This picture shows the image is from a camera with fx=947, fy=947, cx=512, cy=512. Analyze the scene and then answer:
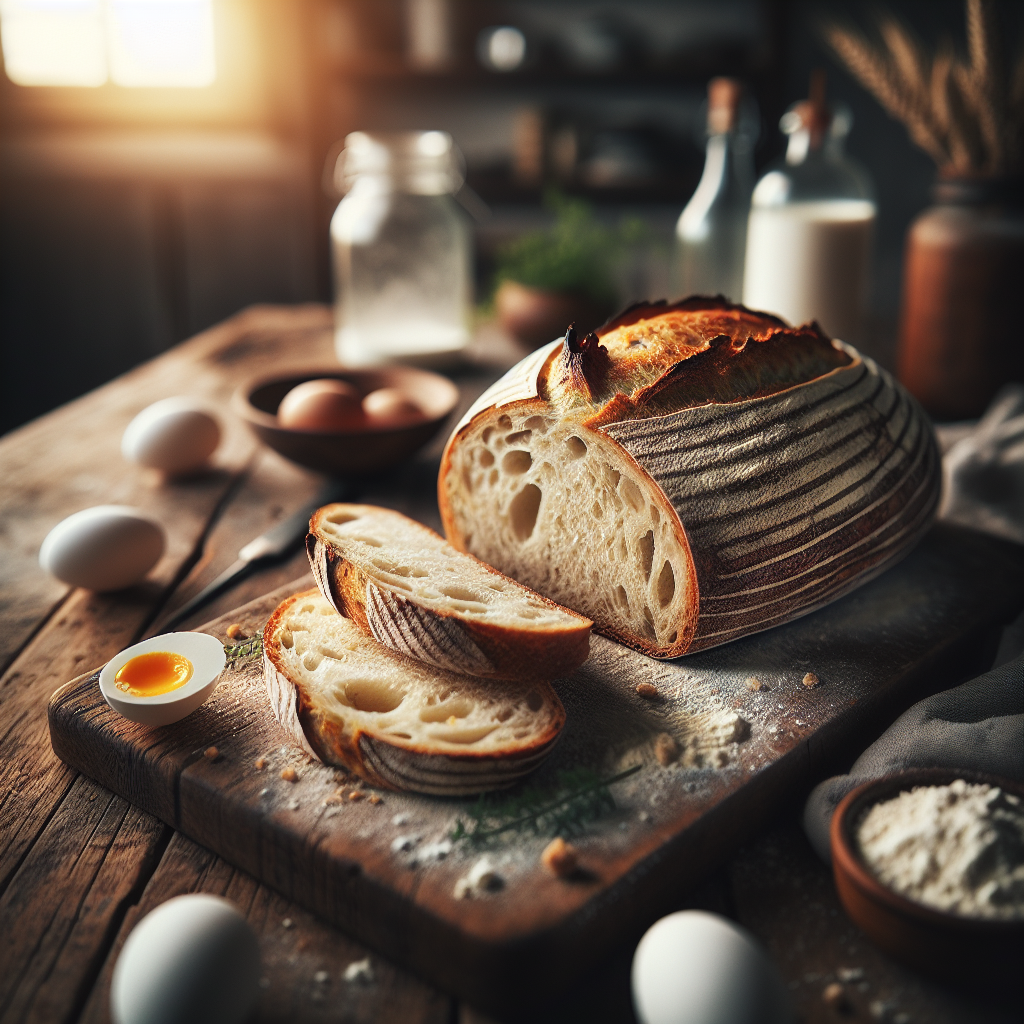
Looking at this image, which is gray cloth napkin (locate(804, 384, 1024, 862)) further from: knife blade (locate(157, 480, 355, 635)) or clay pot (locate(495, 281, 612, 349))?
clay pot (locate(495, 281, 612, 349))

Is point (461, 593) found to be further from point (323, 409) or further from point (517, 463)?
point (323, 409)

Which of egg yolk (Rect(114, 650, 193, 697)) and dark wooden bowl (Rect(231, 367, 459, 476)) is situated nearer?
egg yolk (Rect(114, 650, 193, 697))

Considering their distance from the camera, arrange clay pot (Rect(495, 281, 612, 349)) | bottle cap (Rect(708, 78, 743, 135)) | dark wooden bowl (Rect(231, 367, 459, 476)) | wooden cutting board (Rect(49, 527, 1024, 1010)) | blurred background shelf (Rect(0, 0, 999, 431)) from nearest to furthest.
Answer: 1. wooden cutting board (Rect(49, 527, 1024, 1010))
2. dark wooden bowl (Rect(231, 367, 459, 476))
3. bottle cap (Rect(708, 78, 743, 135))
4. clay pot (Rect(495, 281, 612, 349))
5. blurred background shelf (Rect(0, 0, 999, 431))

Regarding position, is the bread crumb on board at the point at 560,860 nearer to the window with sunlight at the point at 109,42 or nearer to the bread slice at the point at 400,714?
the bread slice at the point at 400,714

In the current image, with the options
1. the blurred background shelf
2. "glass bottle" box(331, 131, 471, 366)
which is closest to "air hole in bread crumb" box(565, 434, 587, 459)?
"glass bottle" box(331, 131, 471, 366)

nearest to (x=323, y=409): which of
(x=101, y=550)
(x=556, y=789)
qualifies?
(x=101, y=550)
